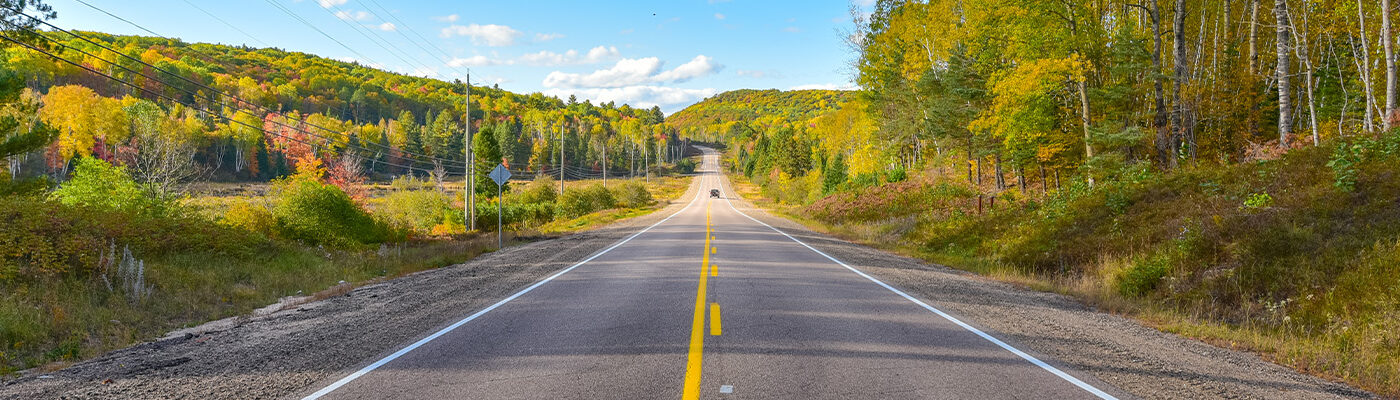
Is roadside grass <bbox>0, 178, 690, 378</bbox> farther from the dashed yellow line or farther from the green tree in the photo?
the green tree

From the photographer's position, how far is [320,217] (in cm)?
2127

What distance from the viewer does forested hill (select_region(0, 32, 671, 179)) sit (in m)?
36.7

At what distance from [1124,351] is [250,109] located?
70.7 metres

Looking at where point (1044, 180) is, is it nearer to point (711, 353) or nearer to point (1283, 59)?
point (1283, 59)

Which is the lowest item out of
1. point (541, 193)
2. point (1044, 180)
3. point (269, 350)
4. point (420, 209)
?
point (420, 209)

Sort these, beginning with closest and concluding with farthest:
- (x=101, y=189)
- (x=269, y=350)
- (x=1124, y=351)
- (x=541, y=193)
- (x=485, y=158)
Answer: (x=1124, y=351) → (x=269, y=350) → (x=101, y=189) → (x=541, y=193) → (x=485, y=158)

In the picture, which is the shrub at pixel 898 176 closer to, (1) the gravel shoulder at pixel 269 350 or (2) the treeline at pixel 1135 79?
(2) the treeline at pixel 1135 79

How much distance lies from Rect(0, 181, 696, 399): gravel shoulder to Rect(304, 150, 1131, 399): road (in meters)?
0.43

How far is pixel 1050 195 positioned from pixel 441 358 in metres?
18.1

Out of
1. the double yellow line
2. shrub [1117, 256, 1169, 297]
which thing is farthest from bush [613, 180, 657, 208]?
shrub [1117, 256, 1169, 297]

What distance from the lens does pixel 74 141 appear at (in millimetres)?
47188

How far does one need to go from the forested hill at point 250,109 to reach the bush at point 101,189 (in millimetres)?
2223

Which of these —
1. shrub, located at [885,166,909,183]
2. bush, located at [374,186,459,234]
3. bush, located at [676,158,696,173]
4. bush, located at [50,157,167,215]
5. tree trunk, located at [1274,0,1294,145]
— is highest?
bush, located at [676,158,696,173]

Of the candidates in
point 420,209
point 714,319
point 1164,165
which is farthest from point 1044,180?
point 420,209
